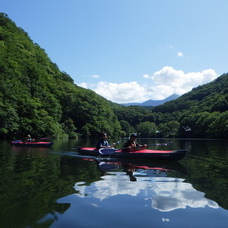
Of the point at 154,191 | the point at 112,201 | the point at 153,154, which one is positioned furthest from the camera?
the point at 153,154

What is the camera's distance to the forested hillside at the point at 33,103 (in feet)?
138

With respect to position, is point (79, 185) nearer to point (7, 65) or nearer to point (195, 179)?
point (195, 179)

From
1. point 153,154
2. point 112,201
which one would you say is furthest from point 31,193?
point 153,154

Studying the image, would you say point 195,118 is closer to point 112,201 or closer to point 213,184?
point 213,184

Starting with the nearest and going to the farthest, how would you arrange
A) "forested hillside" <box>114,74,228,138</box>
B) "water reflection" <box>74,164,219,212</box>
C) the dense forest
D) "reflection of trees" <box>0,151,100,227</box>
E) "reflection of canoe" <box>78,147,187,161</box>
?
"reflection of trees" <box>0,151,100,227</box> → "water reflection" <box>74,164,219,212</box> → "reflection of canoe" <box>78,147,187,161</box> → the dense forest → "forested hillside" <box>114,74,228,138</box>

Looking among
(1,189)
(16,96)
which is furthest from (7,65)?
(1,189)

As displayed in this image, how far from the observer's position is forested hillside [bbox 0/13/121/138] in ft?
138

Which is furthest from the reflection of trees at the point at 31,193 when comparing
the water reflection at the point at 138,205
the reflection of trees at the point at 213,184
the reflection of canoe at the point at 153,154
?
the reflection of canoe at the point at 153,154

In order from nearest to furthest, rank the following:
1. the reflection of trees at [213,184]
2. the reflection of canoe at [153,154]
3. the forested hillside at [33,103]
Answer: the reflection of trees at [213,184] → the reflection of canoe at [153,154] → the forested hillside at [33,103]

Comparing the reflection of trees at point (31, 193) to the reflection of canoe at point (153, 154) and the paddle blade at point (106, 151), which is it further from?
the paddle blade at point (106, 151)

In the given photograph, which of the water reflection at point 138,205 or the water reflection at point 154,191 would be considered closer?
the water reflection at point 138,205

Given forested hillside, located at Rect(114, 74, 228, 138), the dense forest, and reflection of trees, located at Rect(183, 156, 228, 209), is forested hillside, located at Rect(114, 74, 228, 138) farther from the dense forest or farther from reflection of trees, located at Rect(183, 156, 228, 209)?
reflection of trees, located at Rect(183, 156, 228, 209)

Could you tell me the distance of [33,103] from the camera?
1837 inches

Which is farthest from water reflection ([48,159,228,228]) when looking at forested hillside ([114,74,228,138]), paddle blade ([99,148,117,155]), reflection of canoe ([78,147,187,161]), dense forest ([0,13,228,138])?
forested hillside ([114,74,228,138])
